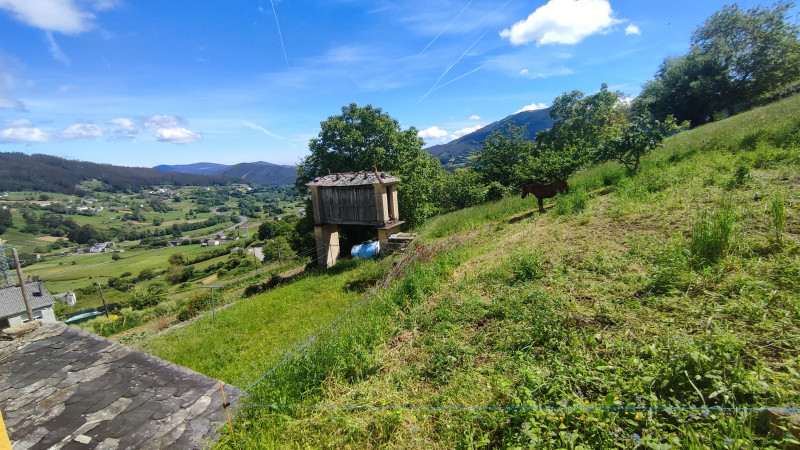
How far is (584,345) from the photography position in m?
3.14

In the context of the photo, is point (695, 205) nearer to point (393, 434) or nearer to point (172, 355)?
point (393, 434)

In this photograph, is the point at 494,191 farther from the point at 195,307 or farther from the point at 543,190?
the point at 195,307

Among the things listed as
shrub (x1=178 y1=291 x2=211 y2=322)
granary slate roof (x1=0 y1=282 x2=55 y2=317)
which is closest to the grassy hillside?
shrub (x1=178 y1=291 x2=211 y2=322)

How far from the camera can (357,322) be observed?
5301mm

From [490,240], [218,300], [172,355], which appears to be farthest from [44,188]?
[490,240]

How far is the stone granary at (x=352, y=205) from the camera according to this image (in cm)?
1362

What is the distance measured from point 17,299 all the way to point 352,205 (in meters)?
38.8

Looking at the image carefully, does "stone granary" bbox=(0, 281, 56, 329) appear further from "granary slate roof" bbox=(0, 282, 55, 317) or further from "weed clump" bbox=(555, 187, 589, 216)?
"weed clump" bbox=(555, 187, 589, 216)

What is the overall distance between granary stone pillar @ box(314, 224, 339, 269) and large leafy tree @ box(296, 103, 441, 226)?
626 centimetres

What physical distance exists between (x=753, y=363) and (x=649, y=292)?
1398mm

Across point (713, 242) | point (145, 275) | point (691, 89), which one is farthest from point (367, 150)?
point (145, 275)

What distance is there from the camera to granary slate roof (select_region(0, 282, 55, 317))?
2716 centimetres

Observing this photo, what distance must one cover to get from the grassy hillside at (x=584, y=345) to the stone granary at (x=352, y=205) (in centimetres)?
718

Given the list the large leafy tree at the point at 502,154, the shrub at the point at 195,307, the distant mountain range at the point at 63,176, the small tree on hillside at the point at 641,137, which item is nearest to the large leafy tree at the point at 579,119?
the large leafy tree at the point at 502,154
